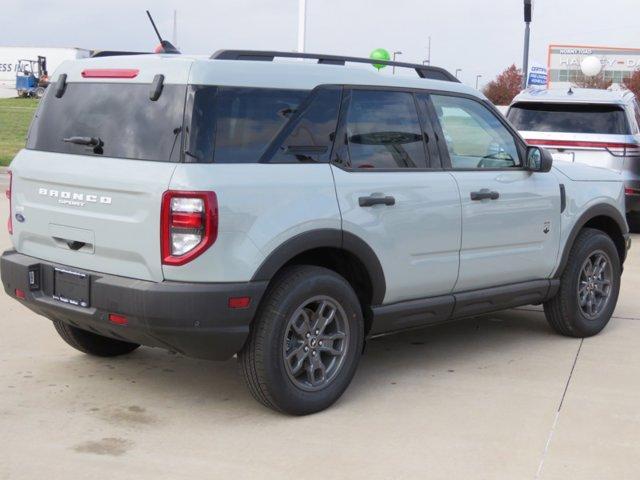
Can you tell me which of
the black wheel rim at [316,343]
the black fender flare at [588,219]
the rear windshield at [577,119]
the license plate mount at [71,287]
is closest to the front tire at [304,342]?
the black wheel rim at [316,343]

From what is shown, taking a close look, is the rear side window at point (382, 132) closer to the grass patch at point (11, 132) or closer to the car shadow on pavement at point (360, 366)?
the car shadow on pavement at point (360, 366)

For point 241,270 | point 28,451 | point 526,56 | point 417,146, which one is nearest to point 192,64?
point 241,270

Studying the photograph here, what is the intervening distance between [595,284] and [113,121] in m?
3.80

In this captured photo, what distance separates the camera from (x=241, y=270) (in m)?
4.44

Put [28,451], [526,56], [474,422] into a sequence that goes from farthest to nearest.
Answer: [526,56] → [474,422] → [28,451]

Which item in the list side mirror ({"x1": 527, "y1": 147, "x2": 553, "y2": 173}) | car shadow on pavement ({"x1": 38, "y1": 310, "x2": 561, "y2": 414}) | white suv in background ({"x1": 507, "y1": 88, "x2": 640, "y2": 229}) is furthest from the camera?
white suv in background ({"x1": 507, "y1": 88, "x2": 640, "y2": 229})

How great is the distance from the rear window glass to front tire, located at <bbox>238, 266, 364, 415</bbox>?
92 cm

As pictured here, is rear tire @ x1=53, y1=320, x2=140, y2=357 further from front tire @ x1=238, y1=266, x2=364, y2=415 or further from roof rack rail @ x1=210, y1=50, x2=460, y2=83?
roof rack rail @ x1=210, y1=50, x2=460, y2=83

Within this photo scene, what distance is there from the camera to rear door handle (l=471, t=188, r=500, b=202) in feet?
18.4

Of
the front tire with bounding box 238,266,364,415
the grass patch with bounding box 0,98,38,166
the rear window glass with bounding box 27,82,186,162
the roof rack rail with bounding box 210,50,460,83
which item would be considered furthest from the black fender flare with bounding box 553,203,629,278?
the grass patch with bounding box 0,98,38,166

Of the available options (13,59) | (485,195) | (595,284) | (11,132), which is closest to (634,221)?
(595,284)

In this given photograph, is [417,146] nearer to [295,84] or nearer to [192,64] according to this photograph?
[295,84]

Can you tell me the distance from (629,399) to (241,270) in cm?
243

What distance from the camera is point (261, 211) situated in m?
4.50
